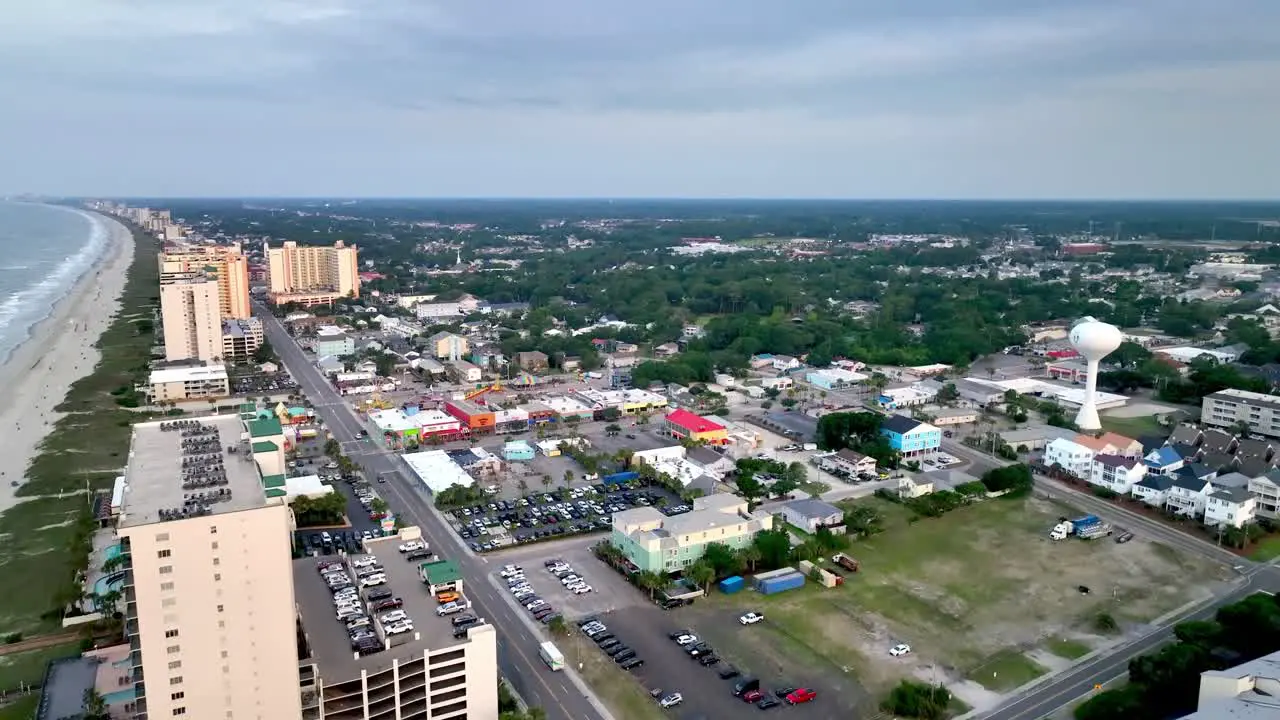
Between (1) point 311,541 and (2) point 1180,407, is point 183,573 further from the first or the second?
(2) point 1180,407

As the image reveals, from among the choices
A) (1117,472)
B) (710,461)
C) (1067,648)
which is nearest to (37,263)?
(710,461)

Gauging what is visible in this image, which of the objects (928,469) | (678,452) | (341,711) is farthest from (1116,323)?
(341,711)

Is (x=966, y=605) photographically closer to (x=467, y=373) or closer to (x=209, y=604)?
(x=209, y=604)

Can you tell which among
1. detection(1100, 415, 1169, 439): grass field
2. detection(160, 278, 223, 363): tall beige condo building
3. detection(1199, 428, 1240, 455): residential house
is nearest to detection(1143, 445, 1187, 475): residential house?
detection(1199, 428, 1240, 455): residential house

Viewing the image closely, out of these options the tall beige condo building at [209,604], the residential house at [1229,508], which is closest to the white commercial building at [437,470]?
the tall beige condo building at [209,604]

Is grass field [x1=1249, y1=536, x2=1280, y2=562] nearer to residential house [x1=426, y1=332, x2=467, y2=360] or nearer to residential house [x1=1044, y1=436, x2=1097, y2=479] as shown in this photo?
residential house [x1=1044, y1=436, x2=1097, y2=479]

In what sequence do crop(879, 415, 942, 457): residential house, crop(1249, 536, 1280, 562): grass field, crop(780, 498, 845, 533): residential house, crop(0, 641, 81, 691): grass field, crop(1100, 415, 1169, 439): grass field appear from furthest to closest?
crop(1100, 415, 1169, 439): grass field < crop(879, 415, 942, 457): residential house < crop(780, 498, 845, 533): residential house < crop(1249, 536, 1280, 562): grass field < crop(0, 641, 81, 691): grass field
